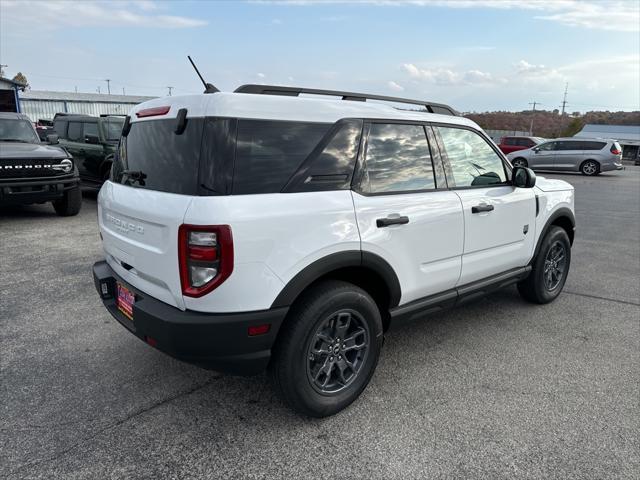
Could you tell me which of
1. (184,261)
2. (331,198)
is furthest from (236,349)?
(331,198)

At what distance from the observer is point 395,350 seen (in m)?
3.55

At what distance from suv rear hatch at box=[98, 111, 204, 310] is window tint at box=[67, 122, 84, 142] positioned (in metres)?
8.29

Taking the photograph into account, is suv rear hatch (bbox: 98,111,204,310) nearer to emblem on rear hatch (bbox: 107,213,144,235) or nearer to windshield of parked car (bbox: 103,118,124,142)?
emblem on rear hatch (bbox: 107,213,144,235)

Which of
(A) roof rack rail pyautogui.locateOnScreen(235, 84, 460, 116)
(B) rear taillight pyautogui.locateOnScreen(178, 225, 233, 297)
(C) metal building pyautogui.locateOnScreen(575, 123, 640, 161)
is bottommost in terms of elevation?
(B) rear taillight pyautogui.locateOnScreen(178, 225, 233, 297)

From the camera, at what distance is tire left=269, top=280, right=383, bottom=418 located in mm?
2428

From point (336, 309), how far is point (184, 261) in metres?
0.88

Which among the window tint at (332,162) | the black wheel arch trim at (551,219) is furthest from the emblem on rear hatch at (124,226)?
the black wheel arch trim at (551,219)

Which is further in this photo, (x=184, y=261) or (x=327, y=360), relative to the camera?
(x=327, y=360)

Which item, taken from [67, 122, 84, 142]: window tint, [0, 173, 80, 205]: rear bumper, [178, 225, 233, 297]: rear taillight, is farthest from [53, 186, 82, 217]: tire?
[178, 225, 233, 297]: rear taillight

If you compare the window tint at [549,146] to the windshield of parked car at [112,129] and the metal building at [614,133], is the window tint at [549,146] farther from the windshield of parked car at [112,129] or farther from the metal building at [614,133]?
the metal building at [614,133]

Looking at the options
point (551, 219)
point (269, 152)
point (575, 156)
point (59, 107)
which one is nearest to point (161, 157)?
point (269, 152)

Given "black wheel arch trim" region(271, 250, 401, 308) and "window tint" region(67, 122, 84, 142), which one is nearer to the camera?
"black wheel arch trim" region(271, 250, 401, 308)

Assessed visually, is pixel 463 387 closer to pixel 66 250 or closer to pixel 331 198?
pixel 331 198

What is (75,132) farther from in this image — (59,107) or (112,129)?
(59,107)
